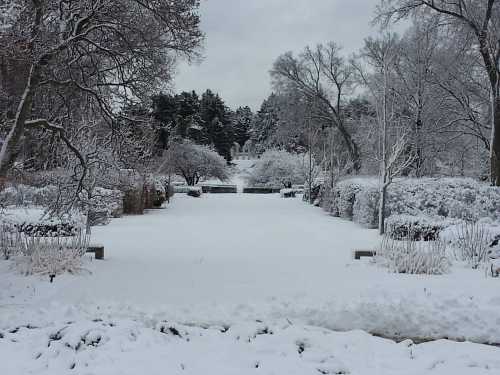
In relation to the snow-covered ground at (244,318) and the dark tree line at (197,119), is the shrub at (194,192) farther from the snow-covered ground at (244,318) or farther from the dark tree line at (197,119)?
the snow-covered ground at (244,318)

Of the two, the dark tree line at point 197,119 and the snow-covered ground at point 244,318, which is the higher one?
the dark tree line at point 197,119

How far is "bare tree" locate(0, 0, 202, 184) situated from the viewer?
6859 mm

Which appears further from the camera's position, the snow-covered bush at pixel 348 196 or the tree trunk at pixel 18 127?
the snow-covered bush at pixel 348 196

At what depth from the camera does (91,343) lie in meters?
4.84

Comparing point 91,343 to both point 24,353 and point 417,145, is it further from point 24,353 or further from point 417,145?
point 417,145

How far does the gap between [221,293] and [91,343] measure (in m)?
1.86

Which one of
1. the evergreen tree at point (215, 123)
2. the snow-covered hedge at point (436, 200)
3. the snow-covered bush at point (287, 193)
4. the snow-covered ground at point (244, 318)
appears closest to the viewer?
the snow-covered ground at point (244, 318)

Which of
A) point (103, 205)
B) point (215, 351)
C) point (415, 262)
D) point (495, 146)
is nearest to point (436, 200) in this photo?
point (495, 146)

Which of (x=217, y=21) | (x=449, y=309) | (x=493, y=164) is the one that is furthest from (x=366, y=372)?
(x=493, y=164)

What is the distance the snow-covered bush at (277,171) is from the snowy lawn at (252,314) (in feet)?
108

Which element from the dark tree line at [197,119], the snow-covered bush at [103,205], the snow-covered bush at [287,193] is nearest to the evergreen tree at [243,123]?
the dark tree line at [197,119]

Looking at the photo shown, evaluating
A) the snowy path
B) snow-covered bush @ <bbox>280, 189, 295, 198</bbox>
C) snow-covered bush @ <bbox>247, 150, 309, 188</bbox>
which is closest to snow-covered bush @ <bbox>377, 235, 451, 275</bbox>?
the snowy path

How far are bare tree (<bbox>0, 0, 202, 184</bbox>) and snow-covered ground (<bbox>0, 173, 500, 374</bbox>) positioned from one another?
2245 millimetres

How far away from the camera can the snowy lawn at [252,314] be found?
15.2 feet
